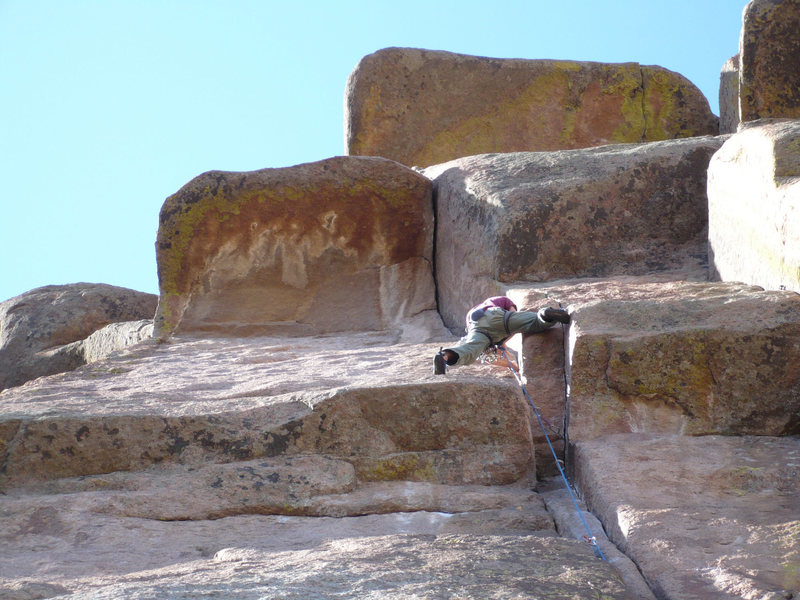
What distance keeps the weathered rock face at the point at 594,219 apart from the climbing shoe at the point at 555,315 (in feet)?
3.70

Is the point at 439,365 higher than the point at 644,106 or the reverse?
the reverse

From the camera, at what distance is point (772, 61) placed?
4.96 metres

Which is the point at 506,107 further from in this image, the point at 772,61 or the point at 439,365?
the point at 439,365

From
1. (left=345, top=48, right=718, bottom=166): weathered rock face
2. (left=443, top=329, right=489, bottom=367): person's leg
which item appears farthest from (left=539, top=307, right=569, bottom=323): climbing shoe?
(left=345, top=48, right=718, bottom=166): weathered rock face

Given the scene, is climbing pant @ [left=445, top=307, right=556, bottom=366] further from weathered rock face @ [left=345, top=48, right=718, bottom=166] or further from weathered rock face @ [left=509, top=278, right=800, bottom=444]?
weathered rock face @ [left=345, top=48, right=718, bottom=166]

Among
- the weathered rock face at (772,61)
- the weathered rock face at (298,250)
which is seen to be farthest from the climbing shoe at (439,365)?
the weathered rock face at (772,61)

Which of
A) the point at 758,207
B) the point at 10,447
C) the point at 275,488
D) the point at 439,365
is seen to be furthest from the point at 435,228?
the point at 10,447

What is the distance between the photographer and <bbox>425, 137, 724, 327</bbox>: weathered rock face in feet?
16.5

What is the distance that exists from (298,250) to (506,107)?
2.80 m

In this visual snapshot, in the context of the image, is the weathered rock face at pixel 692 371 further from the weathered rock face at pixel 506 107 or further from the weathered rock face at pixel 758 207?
the weathered rock face at pixel 506 107

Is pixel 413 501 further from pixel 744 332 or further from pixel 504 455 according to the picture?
pixel 744 332

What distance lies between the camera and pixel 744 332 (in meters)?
3.35

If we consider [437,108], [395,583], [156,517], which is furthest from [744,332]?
[437,108]

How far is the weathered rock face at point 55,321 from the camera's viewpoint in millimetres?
7785
